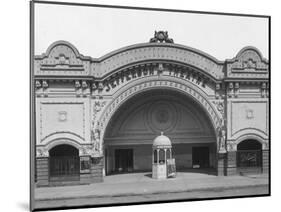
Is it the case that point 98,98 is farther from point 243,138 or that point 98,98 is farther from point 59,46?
point 243,138

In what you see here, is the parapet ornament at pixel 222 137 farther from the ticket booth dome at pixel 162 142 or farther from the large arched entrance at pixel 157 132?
the ticket booth dome at pixel 162 142

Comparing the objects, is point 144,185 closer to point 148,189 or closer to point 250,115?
point 148,189

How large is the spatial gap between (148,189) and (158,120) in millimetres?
2007

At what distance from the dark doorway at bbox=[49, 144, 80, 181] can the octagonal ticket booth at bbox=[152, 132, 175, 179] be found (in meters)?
2.01

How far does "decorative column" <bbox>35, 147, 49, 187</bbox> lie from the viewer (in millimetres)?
9312

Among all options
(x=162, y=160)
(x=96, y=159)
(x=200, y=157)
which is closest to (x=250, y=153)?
(x=200, y=157)

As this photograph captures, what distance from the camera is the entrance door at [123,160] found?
1120 centimetres

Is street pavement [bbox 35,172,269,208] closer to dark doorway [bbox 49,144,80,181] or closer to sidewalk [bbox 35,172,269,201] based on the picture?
sidewalk [bbox 35,172,269,201]

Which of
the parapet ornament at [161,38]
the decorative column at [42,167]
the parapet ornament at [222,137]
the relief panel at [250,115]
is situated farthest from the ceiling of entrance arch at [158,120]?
the decorative column at [42,167]

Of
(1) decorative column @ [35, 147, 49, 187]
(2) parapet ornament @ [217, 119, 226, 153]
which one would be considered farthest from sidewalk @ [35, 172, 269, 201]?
(2) parapet ornament @ [217, 119, 226, 153]

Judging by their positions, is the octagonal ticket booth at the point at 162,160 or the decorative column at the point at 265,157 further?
the decorative column at the point at 265,157

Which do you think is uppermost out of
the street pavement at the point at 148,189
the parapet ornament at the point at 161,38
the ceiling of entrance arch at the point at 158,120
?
the parapet ornament at the point at 161,38

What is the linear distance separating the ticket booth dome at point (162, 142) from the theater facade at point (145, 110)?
0.68 feet

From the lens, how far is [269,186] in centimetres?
1058
